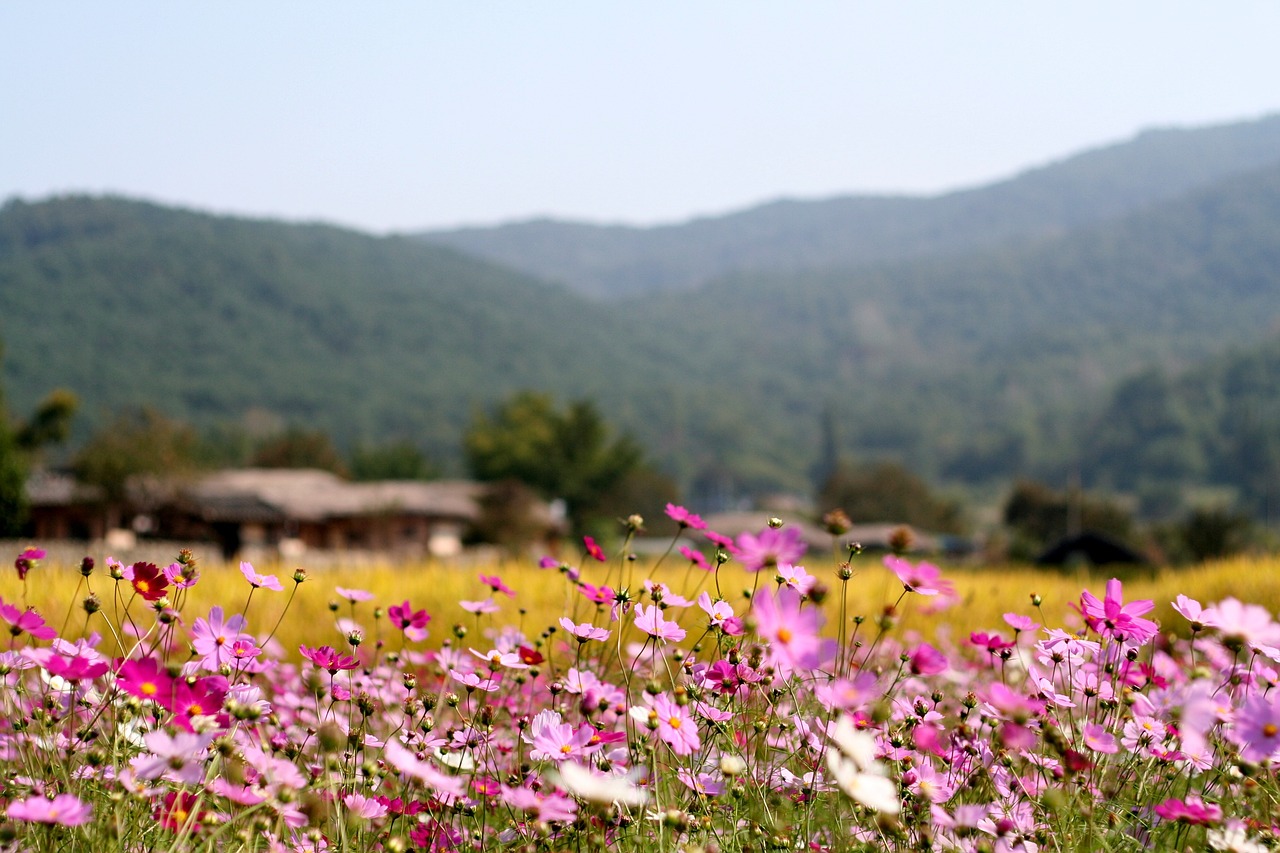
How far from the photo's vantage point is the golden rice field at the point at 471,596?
189 inches

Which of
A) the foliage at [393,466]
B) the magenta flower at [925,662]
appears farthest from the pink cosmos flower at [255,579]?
the foliage at [393,466]

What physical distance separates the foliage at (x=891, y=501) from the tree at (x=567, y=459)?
15347 millimetres

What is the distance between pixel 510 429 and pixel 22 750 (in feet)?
199

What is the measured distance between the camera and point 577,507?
192ft

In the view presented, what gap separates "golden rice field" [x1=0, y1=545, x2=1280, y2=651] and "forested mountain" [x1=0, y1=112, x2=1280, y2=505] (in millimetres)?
90360

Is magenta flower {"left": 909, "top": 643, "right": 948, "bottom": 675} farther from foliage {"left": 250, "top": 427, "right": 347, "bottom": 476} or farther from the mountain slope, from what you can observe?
the mountain slope

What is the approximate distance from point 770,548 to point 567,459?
2247 inches

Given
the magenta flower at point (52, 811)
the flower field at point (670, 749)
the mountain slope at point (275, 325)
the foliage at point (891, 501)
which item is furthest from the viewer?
the mountain slope at point (275, 325)

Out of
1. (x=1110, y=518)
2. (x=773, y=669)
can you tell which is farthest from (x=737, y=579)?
(x=1110, y=518)

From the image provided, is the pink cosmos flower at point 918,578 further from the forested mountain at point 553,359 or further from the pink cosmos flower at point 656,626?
the forested mountain at point 553,359

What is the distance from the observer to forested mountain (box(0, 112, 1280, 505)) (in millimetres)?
111250

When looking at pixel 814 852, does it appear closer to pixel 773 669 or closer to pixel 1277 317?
pixel 773 669

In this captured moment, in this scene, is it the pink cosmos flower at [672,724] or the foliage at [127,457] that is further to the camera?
the foliage at [127,457]

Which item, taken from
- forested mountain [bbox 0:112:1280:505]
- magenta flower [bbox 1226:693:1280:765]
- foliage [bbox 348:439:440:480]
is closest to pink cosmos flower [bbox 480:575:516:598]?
magenta flower [bbox 1226:693:1280:765]
